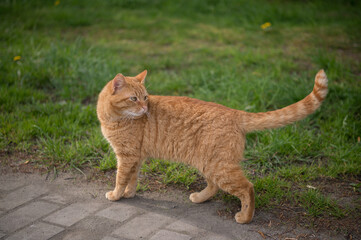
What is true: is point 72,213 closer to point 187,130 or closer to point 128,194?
point 128,194

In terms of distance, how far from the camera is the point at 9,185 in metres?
3.63

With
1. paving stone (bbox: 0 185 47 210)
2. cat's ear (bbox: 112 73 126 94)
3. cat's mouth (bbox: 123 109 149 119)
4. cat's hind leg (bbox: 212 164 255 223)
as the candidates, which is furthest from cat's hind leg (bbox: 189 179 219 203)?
paving stone (bbox: 0 185 47 210)

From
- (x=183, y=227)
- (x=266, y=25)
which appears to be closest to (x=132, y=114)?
(x=183, y=227)

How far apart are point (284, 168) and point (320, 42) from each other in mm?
4225

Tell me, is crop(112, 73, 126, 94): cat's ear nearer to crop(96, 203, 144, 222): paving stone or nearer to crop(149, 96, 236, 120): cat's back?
crop(149, 96, 236, 120): cat's back

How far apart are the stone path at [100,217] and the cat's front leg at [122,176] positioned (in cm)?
8

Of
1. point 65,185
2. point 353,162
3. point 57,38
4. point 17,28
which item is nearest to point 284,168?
point 353,162

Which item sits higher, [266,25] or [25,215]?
[266,25]

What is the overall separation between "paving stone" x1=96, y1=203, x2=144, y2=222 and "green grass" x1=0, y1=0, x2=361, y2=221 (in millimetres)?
582

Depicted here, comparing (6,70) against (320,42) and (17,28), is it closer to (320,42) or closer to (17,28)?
(17,28)

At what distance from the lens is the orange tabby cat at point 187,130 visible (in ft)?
10.3

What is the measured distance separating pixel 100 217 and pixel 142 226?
0.40 m

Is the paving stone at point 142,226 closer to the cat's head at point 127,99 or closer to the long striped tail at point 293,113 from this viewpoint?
the cat's head at point 127,99

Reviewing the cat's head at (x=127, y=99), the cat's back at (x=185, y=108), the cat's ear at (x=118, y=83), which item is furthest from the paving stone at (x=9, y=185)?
the cat's back at (x=185, y=108)
